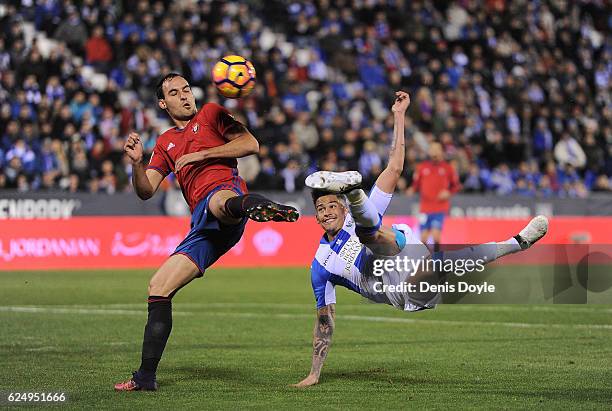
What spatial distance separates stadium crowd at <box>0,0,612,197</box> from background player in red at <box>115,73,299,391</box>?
13694mm

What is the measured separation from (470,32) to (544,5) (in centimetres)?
344

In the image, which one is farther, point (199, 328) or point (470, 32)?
point (470, 32)

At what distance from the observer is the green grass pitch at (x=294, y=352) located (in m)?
8.09

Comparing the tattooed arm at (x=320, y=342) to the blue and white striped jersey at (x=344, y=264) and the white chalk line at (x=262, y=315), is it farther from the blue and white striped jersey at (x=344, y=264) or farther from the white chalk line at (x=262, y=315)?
the white chalk line at (x=262, y=315)

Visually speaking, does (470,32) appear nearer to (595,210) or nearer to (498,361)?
(595,210)

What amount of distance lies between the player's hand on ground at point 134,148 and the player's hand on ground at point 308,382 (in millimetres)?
2114

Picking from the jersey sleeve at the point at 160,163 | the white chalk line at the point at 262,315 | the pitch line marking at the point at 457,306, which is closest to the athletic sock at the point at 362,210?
the jersey sleeve at the point at 160,163

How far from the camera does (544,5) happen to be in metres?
33.8

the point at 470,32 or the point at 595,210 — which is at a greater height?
the point at 470,32

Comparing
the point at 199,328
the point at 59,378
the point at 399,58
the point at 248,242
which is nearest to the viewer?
the point at 59,378

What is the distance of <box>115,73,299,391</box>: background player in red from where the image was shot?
838cm

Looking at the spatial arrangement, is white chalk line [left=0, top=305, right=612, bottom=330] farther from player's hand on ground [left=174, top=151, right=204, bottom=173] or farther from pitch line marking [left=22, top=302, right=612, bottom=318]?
player's hand on ground [left=174, top=151, right=204, bottom=173]


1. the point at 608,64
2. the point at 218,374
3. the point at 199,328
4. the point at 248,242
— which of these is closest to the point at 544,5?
the point at 608,64

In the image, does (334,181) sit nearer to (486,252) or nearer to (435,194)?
(486,252)
